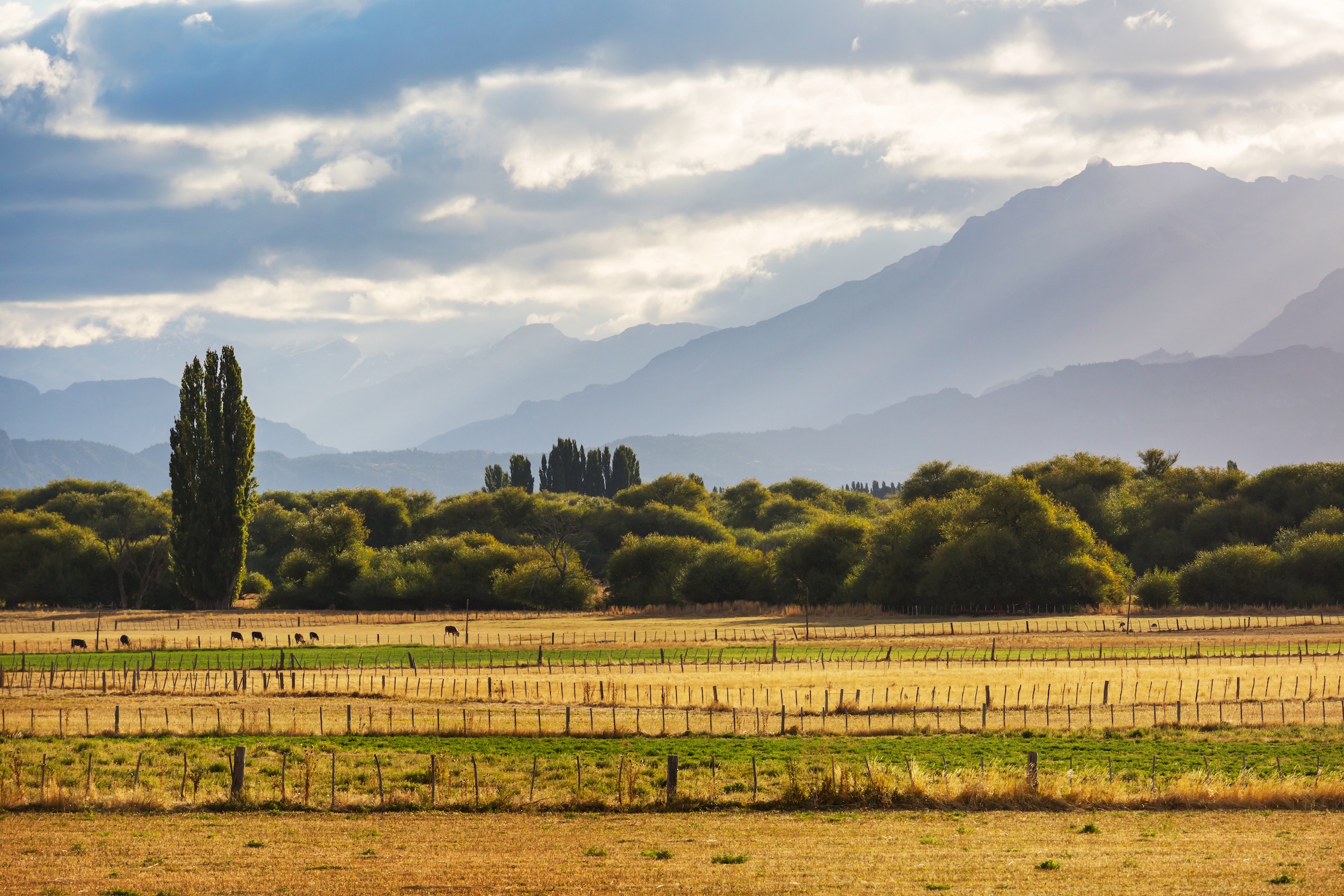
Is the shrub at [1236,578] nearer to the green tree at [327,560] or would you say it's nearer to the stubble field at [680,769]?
the stubble field at [680,769]

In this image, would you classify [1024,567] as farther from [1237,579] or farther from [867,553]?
[1237,579]

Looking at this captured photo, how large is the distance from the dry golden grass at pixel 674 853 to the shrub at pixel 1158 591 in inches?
3364

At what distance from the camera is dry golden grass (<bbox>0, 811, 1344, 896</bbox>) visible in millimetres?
21344

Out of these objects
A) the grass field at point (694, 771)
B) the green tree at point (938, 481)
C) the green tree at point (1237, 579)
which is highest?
the green tree at point (938, 481)

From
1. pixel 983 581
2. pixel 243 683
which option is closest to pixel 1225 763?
pixel 243 683

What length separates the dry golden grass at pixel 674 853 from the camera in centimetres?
2134

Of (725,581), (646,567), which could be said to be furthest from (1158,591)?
(646,567)

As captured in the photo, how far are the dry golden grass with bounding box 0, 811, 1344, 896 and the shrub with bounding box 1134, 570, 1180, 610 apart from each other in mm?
85439

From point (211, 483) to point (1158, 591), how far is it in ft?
296

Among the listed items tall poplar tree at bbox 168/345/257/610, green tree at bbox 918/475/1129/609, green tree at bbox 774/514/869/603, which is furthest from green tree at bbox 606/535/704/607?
tall poplar tree at bbox 168/345/257/610

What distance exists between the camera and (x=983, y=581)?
11000 centimetres

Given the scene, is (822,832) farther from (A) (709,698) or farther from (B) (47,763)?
(A) (709,698)

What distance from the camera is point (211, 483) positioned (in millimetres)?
105375

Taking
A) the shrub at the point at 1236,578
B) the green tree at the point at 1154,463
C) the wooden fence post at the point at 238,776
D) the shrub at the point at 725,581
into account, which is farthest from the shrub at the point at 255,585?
the green tree at the point at 1154,463
